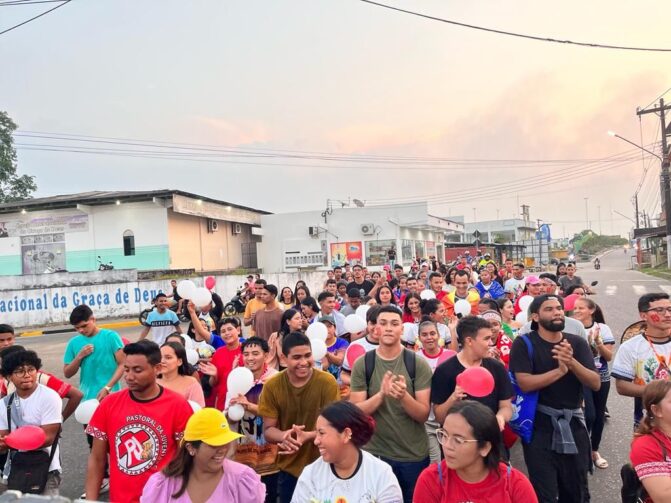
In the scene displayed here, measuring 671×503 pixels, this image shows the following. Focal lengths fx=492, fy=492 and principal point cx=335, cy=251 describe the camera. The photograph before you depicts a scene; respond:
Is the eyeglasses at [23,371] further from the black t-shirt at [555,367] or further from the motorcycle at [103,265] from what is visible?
the motorcycle at [103,265]

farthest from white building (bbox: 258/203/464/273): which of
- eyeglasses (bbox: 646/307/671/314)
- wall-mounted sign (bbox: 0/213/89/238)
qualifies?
eyeglasses (bbox: 646/307/671/314)

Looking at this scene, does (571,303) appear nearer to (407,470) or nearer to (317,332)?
(317,332)

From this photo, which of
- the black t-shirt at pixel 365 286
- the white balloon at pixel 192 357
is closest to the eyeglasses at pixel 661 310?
the white balloon at pixel 192 357

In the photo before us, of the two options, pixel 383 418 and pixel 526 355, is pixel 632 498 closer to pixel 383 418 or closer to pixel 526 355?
pixel 526 355

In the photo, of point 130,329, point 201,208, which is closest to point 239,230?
point 201,208

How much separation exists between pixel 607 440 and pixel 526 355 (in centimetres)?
272

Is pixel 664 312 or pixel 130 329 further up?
pixel 664 312

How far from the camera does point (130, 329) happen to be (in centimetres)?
1714

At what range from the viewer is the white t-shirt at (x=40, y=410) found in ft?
11.6

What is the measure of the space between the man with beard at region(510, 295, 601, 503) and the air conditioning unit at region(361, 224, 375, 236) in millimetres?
28011

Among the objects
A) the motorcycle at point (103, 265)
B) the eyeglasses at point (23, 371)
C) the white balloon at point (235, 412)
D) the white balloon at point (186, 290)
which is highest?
the motorcycle at point (103, 265)

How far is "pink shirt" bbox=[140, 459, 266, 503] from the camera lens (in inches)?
Answer: 92.3

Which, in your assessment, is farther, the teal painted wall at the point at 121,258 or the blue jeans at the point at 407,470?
the teal painted wall at the point at 121,258

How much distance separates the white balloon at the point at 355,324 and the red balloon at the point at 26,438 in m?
3.30
